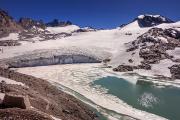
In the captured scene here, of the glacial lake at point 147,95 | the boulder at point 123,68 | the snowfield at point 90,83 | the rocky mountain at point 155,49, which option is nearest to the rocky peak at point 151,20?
the rocky mountain at point 155,49

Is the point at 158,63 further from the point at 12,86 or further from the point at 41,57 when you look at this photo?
the point at 12,86

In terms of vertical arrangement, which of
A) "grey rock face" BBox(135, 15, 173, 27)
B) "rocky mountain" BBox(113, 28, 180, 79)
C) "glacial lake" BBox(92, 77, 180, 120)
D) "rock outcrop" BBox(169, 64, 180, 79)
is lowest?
"glacial lake" BBox(92, 77, 180, 120)

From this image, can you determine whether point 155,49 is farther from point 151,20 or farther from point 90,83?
point 151,20

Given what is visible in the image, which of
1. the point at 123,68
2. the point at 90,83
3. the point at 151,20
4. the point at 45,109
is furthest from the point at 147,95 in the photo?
the point at 151,20

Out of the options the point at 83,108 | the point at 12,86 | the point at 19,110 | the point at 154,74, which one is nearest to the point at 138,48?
the point at 154,74

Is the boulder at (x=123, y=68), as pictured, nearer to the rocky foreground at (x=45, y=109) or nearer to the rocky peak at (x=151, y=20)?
the rocky foreground at (x=45, y=109)

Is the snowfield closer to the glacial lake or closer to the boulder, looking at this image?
the glacial lake

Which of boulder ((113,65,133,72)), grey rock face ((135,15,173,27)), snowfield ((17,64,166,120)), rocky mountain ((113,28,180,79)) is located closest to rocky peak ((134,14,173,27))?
grey rock face ((135,15,173,27))

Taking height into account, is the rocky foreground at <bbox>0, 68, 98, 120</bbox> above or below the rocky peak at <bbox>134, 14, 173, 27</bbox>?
below

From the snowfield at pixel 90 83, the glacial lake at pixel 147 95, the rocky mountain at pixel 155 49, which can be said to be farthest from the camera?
the rocky mountain at pixel 155 49
